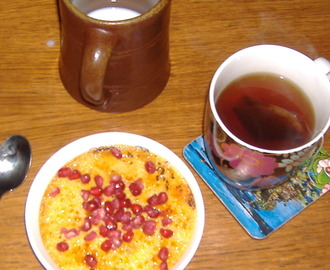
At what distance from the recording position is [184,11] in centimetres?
111

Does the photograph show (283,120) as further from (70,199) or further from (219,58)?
(70,199)

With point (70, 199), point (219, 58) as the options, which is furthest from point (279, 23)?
point (70, 199)

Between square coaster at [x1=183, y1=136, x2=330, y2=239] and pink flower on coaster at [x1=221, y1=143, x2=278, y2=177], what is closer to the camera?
pink flower on coaster at [x1=221, y1=143, x2=278, y2=177]

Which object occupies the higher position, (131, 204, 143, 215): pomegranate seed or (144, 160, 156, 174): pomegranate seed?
(144, 160, 156, 174): pomegranate seed

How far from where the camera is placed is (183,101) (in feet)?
3.29

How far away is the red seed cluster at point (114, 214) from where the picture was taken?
819 mm

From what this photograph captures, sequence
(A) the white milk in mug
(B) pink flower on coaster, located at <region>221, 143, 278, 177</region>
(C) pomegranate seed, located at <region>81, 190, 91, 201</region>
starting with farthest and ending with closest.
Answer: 1. (A) the white milk in mug
2. (C) pomegranate seed, located at <region>81, 190, 91, 201</region>
3. (B) pink flower on coaster, located at <region>221, 143, 278, 177</region>

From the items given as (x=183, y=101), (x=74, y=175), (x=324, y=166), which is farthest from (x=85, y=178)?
(x=324, y=166)

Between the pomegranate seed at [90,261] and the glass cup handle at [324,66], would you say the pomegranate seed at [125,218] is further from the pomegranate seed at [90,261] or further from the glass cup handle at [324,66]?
the glass cup handle at [324,66]

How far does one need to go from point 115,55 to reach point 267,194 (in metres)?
0.34

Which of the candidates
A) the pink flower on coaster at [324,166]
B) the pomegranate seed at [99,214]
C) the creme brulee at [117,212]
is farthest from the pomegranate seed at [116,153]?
the pink flower on coaster at [324,166]

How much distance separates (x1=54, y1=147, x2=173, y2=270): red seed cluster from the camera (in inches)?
32.3

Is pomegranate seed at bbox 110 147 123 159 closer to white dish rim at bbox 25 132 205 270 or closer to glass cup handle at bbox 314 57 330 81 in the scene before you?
white dish rim at bbox 25 132 205 270

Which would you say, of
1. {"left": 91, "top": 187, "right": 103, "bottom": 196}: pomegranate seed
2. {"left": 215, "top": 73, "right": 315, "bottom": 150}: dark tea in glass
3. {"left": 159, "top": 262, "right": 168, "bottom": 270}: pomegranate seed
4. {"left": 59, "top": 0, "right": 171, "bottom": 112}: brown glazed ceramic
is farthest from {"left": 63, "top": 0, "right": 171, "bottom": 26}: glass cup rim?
{"left": 159, "top": 262, "right": 168, "bottom": 270}: pomegranate seed
